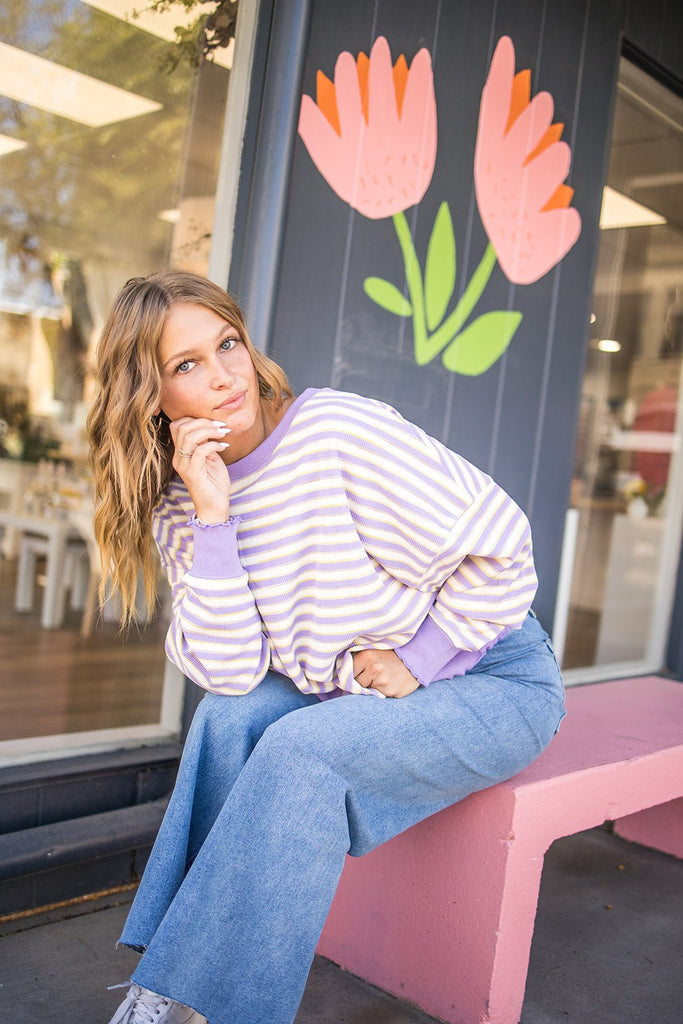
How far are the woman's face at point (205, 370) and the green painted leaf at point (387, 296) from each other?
93cm

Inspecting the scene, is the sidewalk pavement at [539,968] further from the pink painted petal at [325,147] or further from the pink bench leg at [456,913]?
the pink painted petal at [325,147]

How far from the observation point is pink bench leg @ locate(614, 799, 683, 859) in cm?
257

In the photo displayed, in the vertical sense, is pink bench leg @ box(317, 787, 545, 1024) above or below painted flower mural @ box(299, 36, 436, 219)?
below

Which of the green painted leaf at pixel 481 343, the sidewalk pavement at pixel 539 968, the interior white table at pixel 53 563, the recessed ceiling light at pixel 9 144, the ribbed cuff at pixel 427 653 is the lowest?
the sidewalk pavement at pixel 539 968

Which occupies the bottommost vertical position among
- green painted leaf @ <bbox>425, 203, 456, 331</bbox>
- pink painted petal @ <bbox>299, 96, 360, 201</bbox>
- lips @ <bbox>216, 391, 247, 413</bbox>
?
lips @ <bbox>216, 391, 247, 413</bbox>

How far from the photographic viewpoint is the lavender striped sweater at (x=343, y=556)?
1466 mm

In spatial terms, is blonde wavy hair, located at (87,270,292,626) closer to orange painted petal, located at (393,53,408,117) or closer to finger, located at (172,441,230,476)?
finger, located at (172,441,230,476)

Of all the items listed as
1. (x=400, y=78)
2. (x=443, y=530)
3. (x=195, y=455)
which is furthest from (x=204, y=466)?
(x=400, y=78)

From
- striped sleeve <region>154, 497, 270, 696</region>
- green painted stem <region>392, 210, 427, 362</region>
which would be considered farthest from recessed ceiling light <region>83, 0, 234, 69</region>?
striped sleeve <region>154, 497, 270, 696</region>

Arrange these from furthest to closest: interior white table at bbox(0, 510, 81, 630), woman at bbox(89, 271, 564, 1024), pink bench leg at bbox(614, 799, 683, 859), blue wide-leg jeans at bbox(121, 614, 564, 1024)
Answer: interior white table at bbox(0, 510, 81, 630) → pink bench leg at bbox(614, 799, 683, 859) → woman at bbox(89, 271, 564, 1024) → blue wide-leg jeans at bbox(121, 614, 564, 1024)

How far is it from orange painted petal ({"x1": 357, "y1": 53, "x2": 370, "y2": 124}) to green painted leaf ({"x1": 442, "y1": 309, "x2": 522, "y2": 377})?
0.66m

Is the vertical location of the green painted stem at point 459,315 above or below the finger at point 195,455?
above

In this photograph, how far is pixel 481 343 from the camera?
8.88 ft

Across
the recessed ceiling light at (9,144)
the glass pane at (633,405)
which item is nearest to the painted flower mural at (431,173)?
the glass pane at (633,405)
